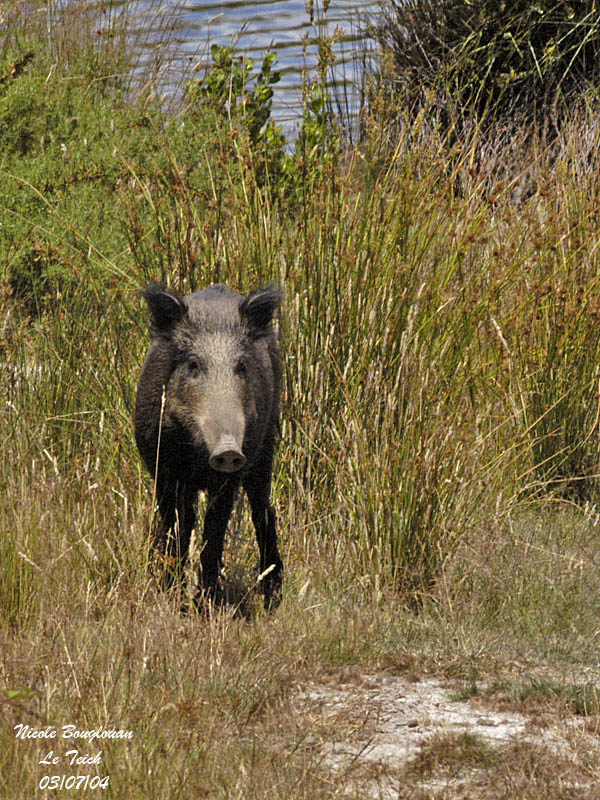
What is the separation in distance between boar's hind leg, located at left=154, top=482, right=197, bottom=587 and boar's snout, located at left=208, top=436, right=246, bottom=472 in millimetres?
681

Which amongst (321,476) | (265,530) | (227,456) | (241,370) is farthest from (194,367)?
(321,476)

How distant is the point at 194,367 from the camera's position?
162 inches

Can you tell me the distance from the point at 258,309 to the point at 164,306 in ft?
1.15

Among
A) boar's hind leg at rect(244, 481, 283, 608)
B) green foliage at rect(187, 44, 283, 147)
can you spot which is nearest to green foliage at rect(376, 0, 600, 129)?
green foliage at rect(187, 44, 283, 147)

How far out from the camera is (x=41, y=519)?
4.16m

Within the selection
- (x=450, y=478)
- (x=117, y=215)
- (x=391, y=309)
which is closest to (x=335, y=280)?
(x=391, y=309)

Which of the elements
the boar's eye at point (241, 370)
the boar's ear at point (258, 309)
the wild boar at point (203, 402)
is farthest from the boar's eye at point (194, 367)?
the boar's ear at point (258, 309)

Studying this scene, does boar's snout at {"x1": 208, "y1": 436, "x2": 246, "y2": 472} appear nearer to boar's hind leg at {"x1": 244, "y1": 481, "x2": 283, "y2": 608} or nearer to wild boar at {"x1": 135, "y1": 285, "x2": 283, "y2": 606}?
wild boar at {"x1": 135, "y1": 285, "x2": 283, "y2": 606}

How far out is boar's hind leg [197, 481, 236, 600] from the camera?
425cm

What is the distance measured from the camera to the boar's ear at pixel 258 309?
14.0 ft

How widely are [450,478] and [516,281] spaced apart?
158cm

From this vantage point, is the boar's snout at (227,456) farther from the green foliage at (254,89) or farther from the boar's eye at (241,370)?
the green foliage at (254,89)

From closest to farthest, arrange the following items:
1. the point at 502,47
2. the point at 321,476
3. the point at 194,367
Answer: the point at 194,367, the point at 321,476, the point at 502,47

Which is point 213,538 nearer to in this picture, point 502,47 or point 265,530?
point 265,530
